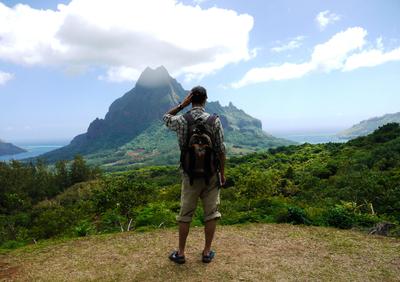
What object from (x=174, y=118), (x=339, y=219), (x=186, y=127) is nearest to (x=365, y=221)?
(x=339, y=219)

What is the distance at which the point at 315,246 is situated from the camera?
257 inches

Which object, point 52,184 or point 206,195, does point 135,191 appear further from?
point 52,184

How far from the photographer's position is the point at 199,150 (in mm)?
4902

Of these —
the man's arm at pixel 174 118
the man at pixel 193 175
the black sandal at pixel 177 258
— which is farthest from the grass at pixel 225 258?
the man's arm at pixel 174 118

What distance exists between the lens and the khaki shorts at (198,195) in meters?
5.16

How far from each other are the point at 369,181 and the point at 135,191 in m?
11.0

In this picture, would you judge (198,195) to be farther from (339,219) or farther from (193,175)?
(339,219)

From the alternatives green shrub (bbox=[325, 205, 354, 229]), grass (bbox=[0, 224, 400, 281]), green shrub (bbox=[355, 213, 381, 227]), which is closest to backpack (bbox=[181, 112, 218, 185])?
grass (bbox=[0, 224, 400, 281])

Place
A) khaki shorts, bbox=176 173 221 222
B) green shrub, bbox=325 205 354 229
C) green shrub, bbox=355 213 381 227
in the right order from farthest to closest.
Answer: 1. green shrub, bbox=355 213 381 227
2. green shrub, bbox=325 205 354 229
3. khaki shorts, bbox=176 173 221 222

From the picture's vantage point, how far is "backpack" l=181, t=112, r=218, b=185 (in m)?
4.93

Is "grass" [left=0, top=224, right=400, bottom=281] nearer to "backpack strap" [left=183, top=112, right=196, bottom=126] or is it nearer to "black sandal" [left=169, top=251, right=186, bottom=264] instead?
"black sandal" [left=169, top=251, right=186, bottom=264]

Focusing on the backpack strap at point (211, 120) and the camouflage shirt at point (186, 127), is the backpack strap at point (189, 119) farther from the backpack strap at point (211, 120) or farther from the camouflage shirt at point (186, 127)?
the backpack strap at point (211, 120)

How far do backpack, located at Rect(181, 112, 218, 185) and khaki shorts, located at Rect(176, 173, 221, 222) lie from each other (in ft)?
0.51

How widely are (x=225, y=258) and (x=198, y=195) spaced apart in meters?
1.48
